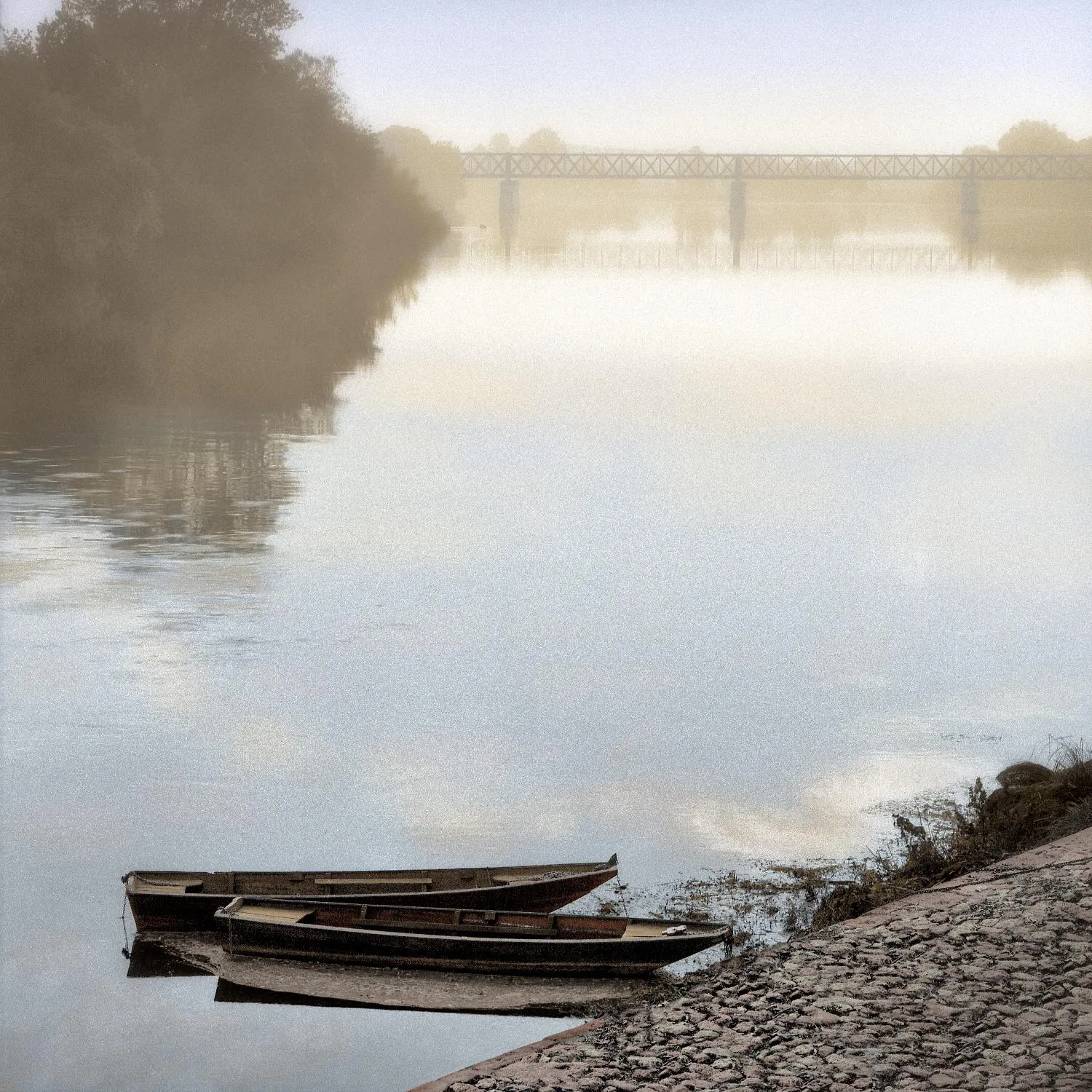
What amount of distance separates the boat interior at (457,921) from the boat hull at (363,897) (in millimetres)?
102

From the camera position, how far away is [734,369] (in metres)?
51.1

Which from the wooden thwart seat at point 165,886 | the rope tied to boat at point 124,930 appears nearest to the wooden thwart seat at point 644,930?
the wooden thwart seat at point 165,886

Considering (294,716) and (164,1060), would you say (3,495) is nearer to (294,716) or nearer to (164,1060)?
(294,716)

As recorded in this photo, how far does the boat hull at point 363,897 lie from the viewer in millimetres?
11695

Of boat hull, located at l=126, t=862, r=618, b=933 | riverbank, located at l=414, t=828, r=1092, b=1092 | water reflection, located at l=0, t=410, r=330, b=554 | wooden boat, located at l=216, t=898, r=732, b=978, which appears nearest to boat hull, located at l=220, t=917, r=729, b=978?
wooden boat, located at l=216, t=898, r=732, b=978

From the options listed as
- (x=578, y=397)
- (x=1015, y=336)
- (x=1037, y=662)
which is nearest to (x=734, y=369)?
(x=578, y=397)

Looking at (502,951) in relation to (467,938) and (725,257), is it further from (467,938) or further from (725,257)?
(725,257)

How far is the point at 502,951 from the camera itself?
11.2m

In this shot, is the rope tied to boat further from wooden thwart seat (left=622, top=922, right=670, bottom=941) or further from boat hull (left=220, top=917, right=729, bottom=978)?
wooden thwart seat (left=622, top=922, right=670, bottom=941)

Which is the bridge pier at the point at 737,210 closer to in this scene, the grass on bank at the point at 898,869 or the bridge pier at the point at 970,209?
the bridge pier at the point at 970,209

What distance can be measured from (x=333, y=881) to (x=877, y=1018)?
3.93 meters

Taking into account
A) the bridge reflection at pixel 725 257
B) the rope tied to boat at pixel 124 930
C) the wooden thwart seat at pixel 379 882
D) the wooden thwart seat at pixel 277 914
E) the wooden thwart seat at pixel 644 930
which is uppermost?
the bridge reflection at pixel 725 257

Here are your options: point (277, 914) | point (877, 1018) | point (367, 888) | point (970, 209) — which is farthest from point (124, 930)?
point (970, 209)

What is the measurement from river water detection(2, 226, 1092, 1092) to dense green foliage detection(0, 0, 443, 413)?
44.4ft
